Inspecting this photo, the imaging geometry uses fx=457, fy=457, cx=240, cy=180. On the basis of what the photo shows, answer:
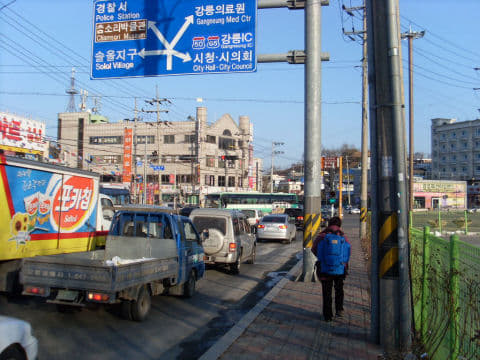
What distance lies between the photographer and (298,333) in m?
6.77

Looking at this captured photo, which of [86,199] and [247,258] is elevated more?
[86,199]

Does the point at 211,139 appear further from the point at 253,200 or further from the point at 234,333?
the point at 234,333

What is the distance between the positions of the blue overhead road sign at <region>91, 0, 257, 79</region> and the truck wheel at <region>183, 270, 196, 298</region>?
530 centimetres

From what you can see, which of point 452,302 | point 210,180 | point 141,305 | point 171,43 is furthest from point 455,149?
point 452,302

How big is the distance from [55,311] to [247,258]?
25.6 ft

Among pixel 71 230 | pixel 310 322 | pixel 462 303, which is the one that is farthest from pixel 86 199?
pixel 462 303

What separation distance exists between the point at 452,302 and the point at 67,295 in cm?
542

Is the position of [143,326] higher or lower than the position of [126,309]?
lower

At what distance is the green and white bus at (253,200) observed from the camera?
4769 cm

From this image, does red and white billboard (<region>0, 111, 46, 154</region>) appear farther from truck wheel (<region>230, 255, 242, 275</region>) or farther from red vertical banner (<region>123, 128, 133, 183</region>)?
red vertical banner (<region>123, 128, 133, 183</region>)

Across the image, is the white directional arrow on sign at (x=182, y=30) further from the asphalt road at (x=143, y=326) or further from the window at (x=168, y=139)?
the window at (x=168, y=139)

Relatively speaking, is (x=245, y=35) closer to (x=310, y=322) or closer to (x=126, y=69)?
(x=126, y=69)

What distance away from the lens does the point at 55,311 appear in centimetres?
825

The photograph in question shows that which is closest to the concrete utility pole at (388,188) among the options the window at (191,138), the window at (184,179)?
the window at (191,138)
